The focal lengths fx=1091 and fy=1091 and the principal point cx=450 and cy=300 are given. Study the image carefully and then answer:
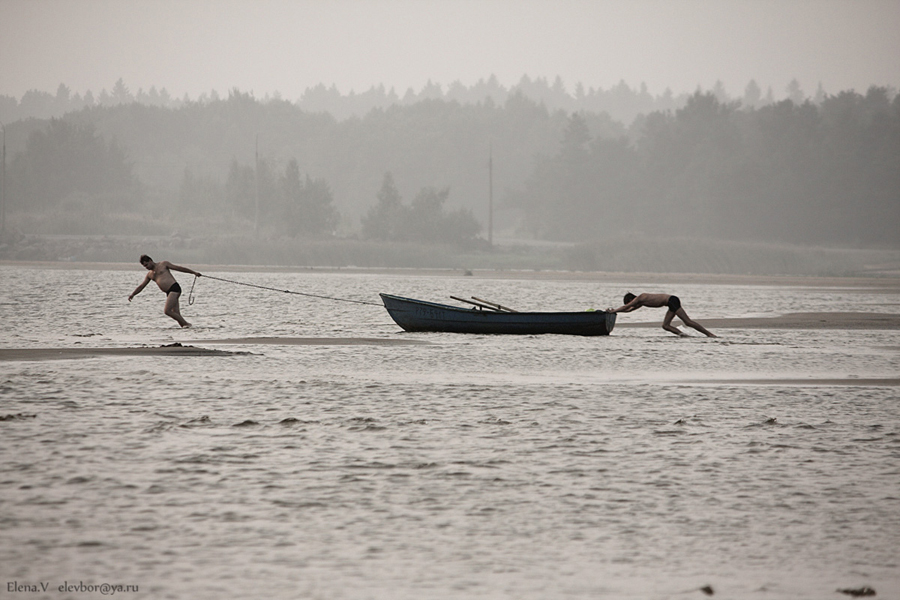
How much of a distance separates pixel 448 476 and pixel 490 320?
15.1 metres

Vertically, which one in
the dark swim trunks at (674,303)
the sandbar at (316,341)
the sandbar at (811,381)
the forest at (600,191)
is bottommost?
the sandbar at (811,381)

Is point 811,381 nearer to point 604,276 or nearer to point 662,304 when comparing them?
point 662,304

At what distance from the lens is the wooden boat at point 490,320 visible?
25102 mm

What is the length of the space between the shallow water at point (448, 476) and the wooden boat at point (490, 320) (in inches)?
119

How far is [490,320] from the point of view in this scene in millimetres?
25531

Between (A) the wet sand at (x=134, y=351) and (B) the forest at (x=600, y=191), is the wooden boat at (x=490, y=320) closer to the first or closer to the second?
(A) the wet sand at (x=134, y=351)

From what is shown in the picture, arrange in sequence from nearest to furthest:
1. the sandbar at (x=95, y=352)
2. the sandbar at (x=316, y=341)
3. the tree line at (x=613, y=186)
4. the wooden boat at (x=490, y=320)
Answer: the sandbar at (x=95, y=352), the sandbar at (x=316, y=341), the wooden boat at (x=490, y=320), the tree line at (x=613, y=186)

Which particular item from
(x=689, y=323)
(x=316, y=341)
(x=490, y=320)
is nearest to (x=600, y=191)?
(x=689, y=323)

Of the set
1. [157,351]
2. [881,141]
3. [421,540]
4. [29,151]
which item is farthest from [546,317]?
[29,151]

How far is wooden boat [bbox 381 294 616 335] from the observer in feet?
82.4

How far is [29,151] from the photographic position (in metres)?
122

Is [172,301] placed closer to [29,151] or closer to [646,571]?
[646,571]

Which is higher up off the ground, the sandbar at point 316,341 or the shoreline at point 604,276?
the shoreline at point 604,276

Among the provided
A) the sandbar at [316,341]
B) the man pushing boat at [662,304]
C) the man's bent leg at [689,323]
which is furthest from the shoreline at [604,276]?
the sandbar at [316,341]
